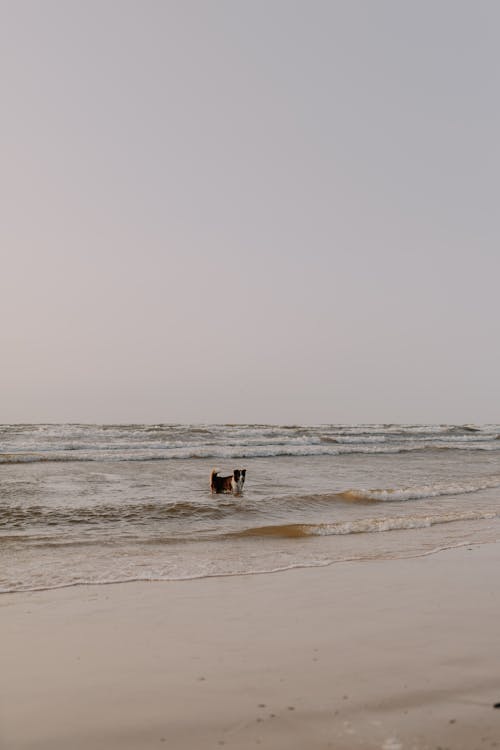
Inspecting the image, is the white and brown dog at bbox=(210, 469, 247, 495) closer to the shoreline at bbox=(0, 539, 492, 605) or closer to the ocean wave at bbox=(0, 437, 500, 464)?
the shoreline at bbox=(0, 539, 492, 605)

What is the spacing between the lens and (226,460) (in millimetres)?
19797

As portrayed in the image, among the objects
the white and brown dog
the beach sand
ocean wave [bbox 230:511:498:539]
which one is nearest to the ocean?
ocean wave [bbox 230:511:498:539]

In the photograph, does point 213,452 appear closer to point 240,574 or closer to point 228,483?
point 228,483

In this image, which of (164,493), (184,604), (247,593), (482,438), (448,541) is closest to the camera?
(184,604)

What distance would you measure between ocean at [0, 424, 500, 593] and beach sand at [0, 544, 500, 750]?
107 centimetres

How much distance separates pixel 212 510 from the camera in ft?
33.7

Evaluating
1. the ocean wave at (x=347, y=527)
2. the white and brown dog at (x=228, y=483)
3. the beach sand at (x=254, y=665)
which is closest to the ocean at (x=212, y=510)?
the ocean wave at (x=347, y=527)

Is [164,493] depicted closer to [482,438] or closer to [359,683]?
[359,683]

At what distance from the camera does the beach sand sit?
2543 millimetres

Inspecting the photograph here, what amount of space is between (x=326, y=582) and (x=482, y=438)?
1179 inches

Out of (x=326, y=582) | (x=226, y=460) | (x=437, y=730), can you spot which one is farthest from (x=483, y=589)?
(x=226, y=460)

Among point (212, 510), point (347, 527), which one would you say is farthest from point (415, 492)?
point (212, 510)

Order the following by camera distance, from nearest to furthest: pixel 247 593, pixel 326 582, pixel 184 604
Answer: pixel 184 604 < pixel 247 593 < pixel 326 582

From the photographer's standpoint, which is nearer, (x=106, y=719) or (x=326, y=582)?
(x=106, y=719)
